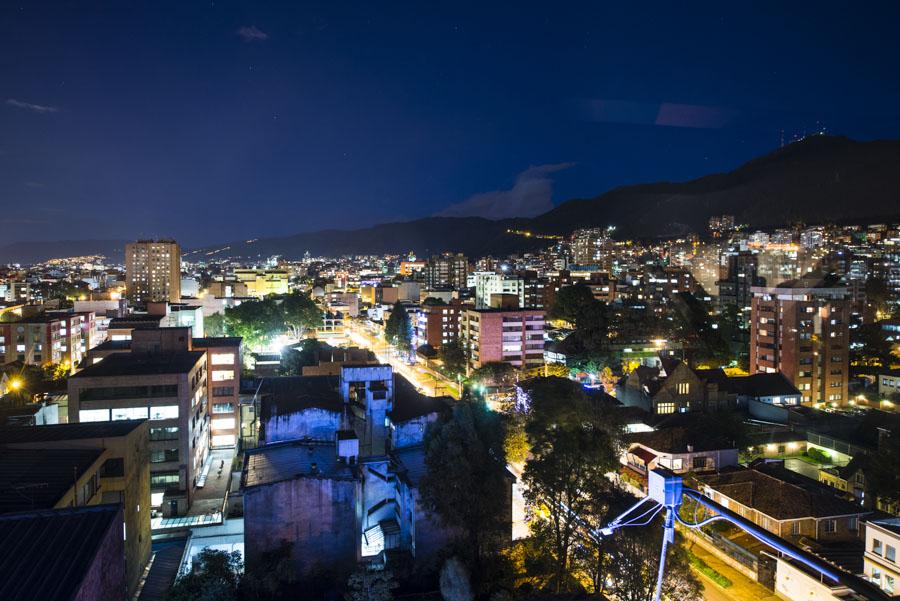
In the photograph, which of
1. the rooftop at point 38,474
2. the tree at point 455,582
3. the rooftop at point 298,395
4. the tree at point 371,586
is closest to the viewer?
the rooftop at point 38,474

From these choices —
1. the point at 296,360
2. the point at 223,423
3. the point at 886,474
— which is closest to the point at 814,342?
the point at 886,474

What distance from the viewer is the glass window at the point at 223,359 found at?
19.5 metres

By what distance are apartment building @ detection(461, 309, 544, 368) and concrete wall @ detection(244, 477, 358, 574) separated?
62.6 feet

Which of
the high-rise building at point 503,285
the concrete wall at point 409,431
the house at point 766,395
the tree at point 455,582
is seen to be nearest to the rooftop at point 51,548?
the tree at point 455,582

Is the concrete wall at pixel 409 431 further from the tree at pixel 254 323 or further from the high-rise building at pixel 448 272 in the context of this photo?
the high-rise building at pixel 448 272

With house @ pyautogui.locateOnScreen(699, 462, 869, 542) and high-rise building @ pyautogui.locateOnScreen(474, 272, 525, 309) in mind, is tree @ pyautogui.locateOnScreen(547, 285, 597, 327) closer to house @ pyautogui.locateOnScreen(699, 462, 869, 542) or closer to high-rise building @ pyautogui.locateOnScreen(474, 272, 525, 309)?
high-rise building @ pyautogui.locateOnScreen(474, 272, 525, 309)

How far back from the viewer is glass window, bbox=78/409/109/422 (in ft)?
49.0

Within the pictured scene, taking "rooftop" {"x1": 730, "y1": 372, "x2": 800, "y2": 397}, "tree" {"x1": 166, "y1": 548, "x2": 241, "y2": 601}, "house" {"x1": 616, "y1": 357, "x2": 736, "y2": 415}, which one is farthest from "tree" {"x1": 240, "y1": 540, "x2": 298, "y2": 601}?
"rooftop" {"x1": 730, "y1": 372, "x2": 800, "y2": 397}

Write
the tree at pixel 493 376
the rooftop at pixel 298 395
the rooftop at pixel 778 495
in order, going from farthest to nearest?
1. the tree at pixel 493 376
2. the rooftop at pixel 298 395
3. the rooftop at pixel 778 495

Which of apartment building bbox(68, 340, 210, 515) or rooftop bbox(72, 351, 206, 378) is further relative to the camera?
rooftop bbox(72, 351, 206, 378)

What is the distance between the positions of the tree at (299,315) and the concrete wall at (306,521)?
27.2 meters

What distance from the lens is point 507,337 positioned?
102 ft

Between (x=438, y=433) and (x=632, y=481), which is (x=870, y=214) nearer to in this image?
(x=632, y=481)

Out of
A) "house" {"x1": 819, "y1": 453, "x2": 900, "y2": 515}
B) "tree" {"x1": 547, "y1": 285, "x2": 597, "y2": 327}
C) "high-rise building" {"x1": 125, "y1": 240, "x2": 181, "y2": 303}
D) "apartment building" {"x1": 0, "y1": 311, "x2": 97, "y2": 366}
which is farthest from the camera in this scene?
"high-rise building" {"x1": 125, "y1": 240, "x2": 181, "y2": 303}
